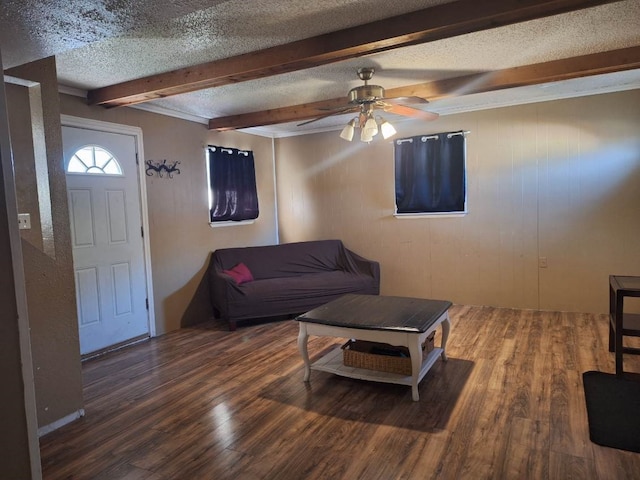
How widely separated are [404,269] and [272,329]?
6.43 ft

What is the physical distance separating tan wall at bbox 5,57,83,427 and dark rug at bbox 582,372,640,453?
2997mm

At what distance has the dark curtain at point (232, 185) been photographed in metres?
5.06

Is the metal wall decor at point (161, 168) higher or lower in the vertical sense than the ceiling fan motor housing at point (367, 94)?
lower

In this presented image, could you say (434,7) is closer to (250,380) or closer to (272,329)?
(250,380)

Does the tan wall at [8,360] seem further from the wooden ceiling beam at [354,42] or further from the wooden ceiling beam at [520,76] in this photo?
the wooden ceiling beam at [520,76]

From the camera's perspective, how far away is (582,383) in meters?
2.82

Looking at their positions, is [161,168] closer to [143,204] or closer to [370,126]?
[143,204]

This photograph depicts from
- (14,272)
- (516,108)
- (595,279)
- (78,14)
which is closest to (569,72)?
(516,108)

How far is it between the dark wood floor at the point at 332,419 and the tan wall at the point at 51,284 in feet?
0.79

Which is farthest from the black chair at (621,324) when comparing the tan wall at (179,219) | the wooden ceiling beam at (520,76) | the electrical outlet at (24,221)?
the tan wall at (179,219)

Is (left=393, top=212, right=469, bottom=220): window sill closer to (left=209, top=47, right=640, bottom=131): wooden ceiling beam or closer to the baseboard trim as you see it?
(left=209, top=47, right=640, bottom=131): wooden ceiling beam

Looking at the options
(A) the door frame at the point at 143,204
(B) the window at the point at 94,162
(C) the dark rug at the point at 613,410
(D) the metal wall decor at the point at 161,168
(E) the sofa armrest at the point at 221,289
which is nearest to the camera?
(C) the dark rug at the point at 613,410

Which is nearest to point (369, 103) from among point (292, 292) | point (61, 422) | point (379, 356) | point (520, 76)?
point (520, 76)

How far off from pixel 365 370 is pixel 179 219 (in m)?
2.77
